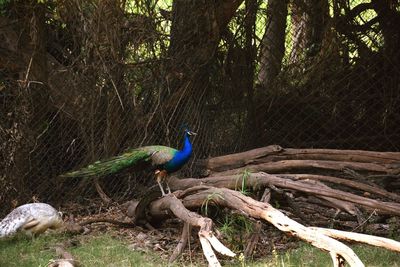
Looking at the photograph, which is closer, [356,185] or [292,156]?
[356,185]

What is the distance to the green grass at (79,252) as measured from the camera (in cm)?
534

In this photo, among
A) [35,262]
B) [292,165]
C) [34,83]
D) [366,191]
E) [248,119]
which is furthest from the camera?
[248,119]

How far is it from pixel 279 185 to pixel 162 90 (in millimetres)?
2083

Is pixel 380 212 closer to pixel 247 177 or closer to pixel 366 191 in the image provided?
pixel 366 191

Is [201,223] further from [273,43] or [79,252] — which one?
[273,43]

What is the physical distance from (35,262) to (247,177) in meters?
1.92

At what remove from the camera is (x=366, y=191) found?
18.9ft

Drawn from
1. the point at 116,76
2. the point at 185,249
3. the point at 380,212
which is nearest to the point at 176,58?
the point at 116,76

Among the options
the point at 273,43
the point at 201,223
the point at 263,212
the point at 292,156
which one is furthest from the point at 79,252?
the point at 273,43

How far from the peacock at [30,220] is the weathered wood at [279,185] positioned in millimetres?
1190

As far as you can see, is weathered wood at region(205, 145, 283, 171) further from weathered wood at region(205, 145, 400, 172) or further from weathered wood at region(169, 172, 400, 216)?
weathered wood at region(169, 172, 400, 216)

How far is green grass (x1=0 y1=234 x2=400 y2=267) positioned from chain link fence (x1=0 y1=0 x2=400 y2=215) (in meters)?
1.11

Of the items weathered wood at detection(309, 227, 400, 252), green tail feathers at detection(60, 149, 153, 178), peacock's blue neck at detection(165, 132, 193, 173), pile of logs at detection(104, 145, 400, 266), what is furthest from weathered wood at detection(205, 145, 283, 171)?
weathered wood at detection(309, 227, 400, 252)

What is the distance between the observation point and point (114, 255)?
18.3ft
